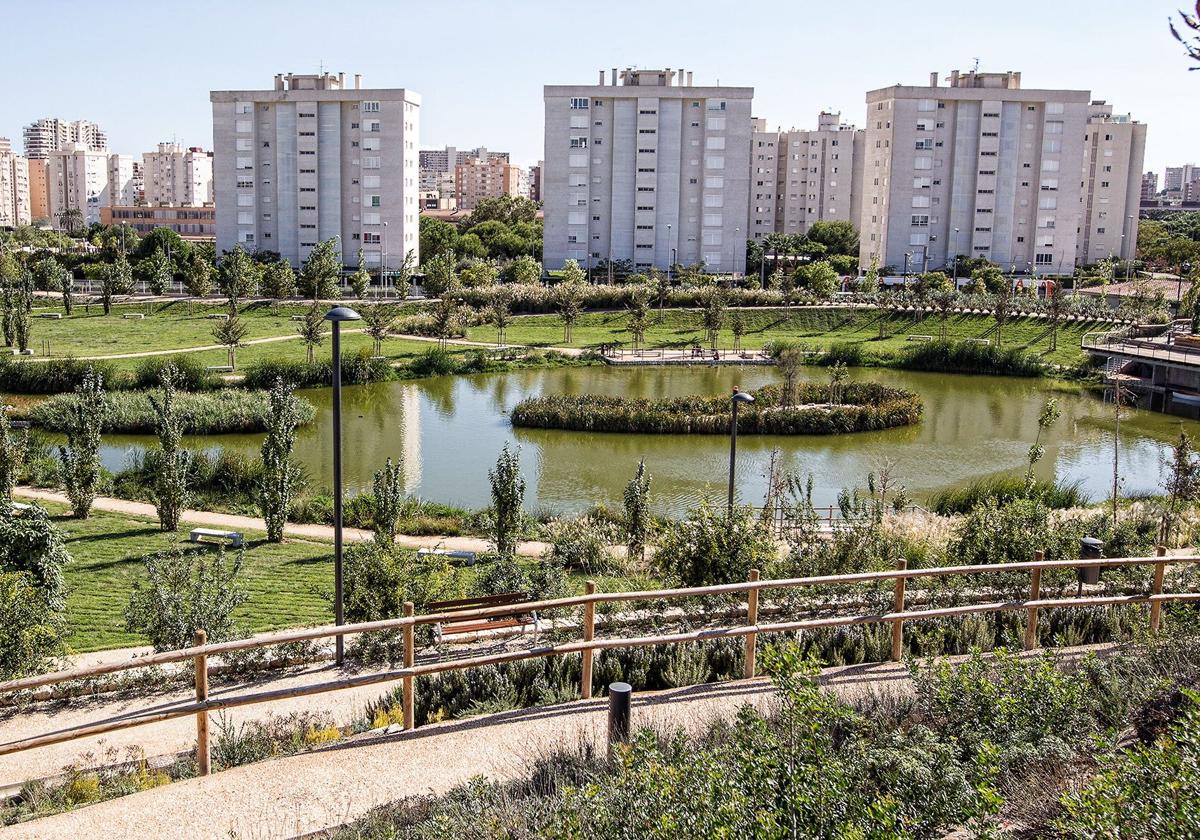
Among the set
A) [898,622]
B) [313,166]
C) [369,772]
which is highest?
[313,166]

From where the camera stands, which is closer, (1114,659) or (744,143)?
(1114,659)

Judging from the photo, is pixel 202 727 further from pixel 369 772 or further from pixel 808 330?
pixel 808 330

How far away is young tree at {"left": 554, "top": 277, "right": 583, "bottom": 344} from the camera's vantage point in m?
47.1

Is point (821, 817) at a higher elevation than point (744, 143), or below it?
below

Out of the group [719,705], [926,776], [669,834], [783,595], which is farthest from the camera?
[783,595]

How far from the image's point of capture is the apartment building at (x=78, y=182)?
Answer: 5994 inches

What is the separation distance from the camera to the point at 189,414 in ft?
94.3

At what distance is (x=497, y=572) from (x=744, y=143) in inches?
2266

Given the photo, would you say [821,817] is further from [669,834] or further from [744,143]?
[744,143]

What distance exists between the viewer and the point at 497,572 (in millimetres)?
13617

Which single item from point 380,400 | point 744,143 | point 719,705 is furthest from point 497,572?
point 744,143

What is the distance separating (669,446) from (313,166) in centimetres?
4578

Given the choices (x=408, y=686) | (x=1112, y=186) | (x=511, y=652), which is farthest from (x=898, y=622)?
(x=1112, y=186)

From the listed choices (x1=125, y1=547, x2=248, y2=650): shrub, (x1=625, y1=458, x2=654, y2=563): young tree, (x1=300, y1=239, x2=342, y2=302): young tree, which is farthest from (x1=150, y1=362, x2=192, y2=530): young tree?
(x1=300, y1=239, x2=342, y2=302): young tree
